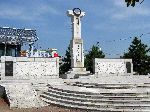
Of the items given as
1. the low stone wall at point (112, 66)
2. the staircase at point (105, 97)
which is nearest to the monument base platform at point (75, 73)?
the low stone wall at point (112, 66)

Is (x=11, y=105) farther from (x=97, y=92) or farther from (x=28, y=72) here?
(x=28, y=72)

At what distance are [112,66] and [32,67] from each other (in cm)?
822

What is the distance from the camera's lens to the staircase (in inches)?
563

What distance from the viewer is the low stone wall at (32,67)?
2630 centimetres

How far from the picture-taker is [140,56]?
38875mm

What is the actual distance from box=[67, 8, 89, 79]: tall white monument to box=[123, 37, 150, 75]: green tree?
478 inches

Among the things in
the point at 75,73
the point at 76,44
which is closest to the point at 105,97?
the point at 75,73

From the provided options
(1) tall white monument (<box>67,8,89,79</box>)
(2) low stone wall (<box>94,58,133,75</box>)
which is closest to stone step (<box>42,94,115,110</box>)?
(1) tall white monument (<box>67,8,89,79</box>)

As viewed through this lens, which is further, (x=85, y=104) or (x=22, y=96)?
(x=22, y=96)

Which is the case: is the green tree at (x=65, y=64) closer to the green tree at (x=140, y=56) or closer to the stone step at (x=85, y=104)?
the green tree at (x=140, y=56)

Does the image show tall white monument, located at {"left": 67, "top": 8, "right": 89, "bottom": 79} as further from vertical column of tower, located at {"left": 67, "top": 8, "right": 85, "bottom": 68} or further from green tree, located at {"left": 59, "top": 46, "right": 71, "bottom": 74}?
green tree, located at {"left": 59, "top": 46, "right": 71, "bottom": 74}

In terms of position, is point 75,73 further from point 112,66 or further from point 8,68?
point 8,68

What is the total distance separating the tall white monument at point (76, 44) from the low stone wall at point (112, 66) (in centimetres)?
171

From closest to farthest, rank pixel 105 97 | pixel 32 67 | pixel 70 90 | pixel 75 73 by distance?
1. pixel 105 97
2. pixel 70 90
3. pixel 32 67
4. pixel 75 73
